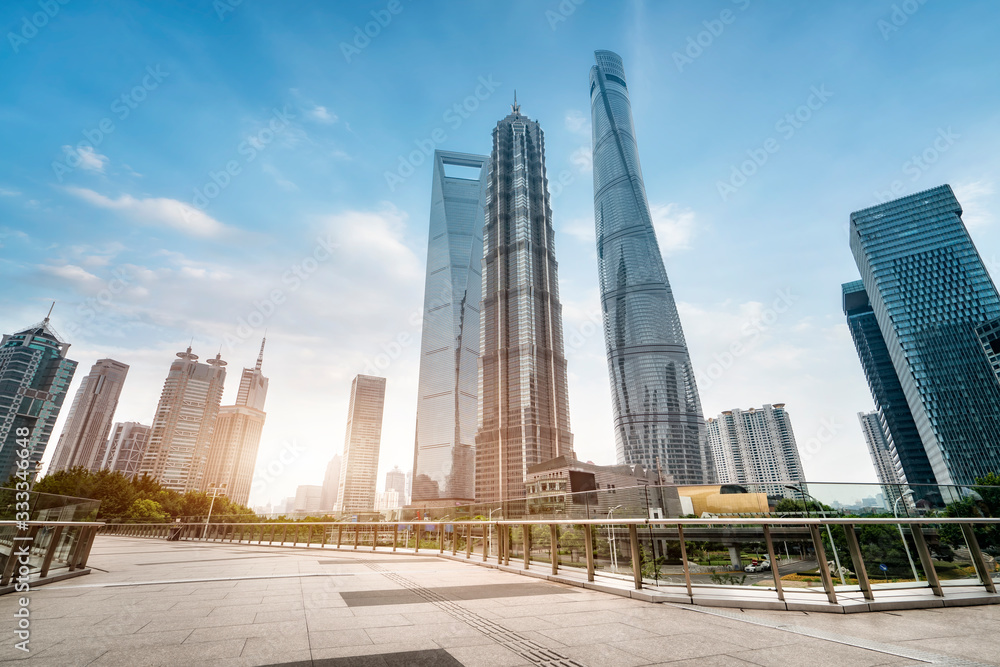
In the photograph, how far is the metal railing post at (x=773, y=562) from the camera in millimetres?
5272

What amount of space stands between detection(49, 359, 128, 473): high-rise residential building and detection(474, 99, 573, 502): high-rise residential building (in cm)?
17327

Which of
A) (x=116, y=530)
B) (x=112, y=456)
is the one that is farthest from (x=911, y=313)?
(x=112, y=456)

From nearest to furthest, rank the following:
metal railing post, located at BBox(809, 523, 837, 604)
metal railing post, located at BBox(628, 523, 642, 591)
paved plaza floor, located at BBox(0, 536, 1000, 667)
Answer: paved plaza floor, located at BBox(0, 536, 1000, 667)
metal railing post, located at BBox(809, 523, 837, 604)
metal railing post, located at BBox(628, 523, 642, 591)

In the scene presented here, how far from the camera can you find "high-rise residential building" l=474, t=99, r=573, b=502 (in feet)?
503

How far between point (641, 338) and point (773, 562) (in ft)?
474

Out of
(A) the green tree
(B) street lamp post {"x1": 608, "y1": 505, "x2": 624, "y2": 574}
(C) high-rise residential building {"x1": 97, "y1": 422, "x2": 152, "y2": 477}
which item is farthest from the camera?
(C) high-rise residential building {"x1": 97, "y1": 422, "x2": 152, "y2": 477}

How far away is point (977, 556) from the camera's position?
234 inches

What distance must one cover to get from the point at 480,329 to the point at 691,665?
593 feet

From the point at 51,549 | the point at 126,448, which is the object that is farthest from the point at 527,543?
the point at 126,448

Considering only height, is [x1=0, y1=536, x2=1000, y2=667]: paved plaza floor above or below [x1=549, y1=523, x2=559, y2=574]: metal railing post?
below

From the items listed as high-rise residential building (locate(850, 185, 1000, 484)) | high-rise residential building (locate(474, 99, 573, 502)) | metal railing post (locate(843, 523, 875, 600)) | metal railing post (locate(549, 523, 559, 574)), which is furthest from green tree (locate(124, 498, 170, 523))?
high-rise residential building (locate(850, 185, 1000, 484))

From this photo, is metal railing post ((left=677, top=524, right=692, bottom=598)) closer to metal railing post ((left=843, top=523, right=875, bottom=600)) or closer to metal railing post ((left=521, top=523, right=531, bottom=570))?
metal railing post ((left=843, top=523, right=875, bottom=600))

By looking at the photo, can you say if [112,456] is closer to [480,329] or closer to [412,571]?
[480,329]

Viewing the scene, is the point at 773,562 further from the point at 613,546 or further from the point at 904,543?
the point at 613,546
